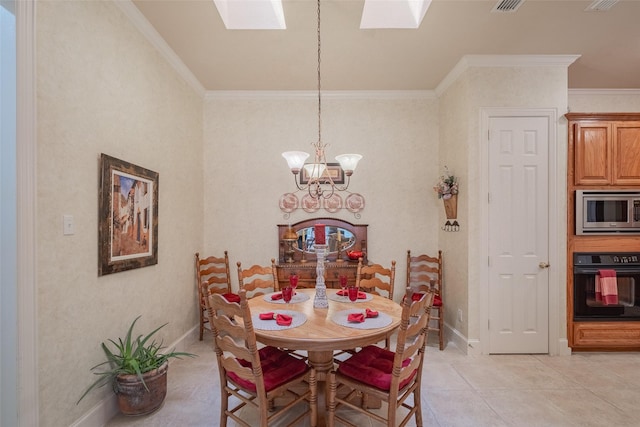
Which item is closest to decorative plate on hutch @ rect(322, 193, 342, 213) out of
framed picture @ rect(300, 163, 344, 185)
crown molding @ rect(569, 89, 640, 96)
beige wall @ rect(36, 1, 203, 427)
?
framed picture @ rect(300, 163, 344, 185)

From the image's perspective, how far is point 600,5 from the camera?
235cm

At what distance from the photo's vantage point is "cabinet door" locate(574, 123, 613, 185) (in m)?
3.09

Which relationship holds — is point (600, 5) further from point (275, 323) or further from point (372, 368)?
point (275, 323)

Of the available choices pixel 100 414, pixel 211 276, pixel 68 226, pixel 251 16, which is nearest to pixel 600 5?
pixel 251 16

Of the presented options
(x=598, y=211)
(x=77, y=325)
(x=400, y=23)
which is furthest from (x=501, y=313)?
(x=77, y=325)

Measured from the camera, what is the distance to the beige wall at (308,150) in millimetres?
3930

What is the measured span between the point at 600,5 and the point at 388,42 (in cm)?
158

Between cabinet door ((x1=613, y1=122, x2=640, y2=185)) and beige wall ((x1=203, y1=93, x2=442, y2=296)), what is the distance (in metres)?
1.72

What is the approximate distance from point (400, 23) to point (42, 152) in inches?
105

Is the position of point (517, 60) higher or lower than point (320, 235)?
higher

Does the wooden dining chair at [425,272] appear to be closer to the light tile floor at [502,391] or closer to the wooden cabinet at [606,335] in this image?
the light tile floor at [502,391]

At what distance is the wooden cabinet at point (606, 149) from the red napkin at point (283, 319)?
315 centimetres

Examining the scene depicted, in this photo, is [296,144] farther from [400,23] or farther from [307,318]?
[307,318]

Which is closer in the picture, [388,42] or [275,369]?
[275,369]
